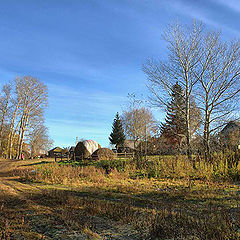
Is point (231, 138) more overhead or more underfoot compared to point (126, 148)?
more overhead

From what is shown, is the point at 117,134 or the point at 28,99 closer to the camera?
the point at 28,99

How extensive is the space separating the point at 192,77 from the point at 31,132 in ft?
72.1

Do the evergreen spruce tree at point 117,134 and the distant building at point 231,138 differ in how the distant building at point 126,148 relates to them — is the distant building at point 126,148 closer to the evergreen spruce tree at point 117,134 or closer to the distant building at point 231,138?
the evergreen spruce tree at point 117,134

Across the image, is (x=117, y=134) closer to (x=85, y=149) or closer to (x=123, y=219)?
(x=85, y=149)

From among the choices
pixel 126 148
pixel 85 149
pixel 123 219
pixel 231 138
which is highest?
pixel 231 138

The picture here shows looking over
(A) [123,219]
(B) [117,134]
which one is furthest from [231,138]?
(B) [117,134]

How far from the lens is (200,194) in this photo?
6.57m

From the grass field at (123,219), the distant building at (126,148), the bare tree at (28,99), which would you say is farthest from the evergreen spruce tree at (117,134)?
the grass field at (123,219)

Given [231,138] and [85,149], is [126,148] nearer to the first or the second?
[85,149]

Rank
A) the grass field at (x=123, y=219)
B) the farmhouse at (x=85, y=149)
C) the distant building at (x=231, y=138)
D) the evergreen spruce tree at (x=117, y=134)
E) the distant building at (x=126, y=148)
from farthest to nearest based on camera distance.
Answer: the evergreen spruce tree at (x=117, y=134), the distant building at (x=126, y=148), the farmhouse at (x=85, y=149), the distant building at (x=231, y=138), the grass field at (x=123, y=219)

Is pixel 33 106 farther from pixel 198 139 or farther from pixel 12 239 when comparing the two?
pixel 12 239

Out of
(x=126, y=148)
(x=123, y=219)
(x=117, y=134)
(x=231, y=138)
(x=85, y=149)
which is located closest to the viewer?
(x=123, y=219)

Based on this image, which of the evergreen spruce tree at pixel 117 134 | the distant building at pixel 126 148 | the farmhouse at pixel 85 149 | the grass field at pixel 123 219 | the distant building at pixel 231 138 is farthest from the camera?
the evergreen spruce tree at pixel 117 134

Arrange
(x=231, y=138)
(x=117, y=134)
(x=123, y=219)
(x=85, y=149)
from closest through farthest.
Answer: (x=123, y=219), (x=231, y=138), (x=85, y=149), (x=117, y=134)
